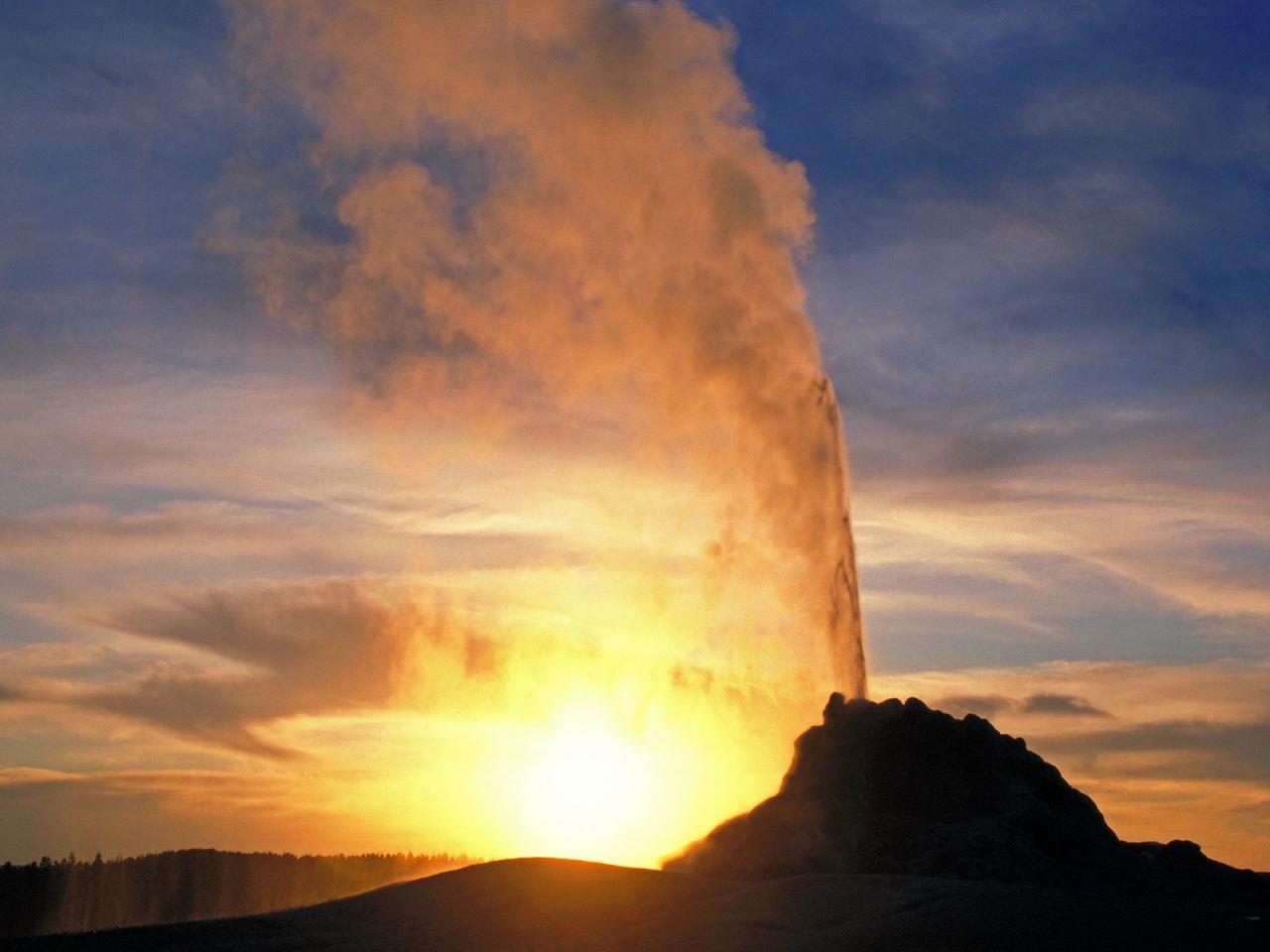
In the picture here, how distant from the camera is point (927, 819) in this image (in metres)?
34.5

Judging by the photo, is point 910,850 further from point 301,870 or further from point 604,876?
point 301,870

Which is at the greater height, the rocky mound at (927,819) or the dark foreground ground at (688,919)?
the rocky mound at (927,819)

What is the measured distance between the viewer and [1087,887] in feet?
105

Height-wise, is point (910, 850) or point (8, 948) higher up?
point (910, 850)

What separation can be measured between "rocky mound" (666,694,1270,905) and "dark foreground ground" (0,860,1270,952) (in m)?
5.54

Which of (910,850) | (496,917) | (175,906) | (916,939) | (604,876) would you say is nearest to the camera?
(916,939)

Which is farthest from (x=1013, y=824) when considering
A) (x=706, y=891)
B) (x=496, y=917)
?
(x=496, y=917)

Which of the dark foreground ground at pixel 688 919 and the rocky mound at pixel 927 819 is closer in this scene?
the dark foreground ground at pixel 688 919

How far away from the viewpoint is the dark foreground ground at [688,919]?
22.6 meters

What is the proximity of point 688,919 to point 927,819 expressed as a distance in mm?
10675

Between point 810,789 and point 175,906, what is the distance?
57623 mm

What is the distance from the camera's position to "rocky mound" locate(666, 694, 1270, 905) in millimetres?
32969

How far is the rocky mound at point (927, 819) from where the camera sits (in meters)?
33.0

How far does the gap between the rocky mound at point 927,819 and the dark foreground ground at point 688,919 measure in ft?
18.2
